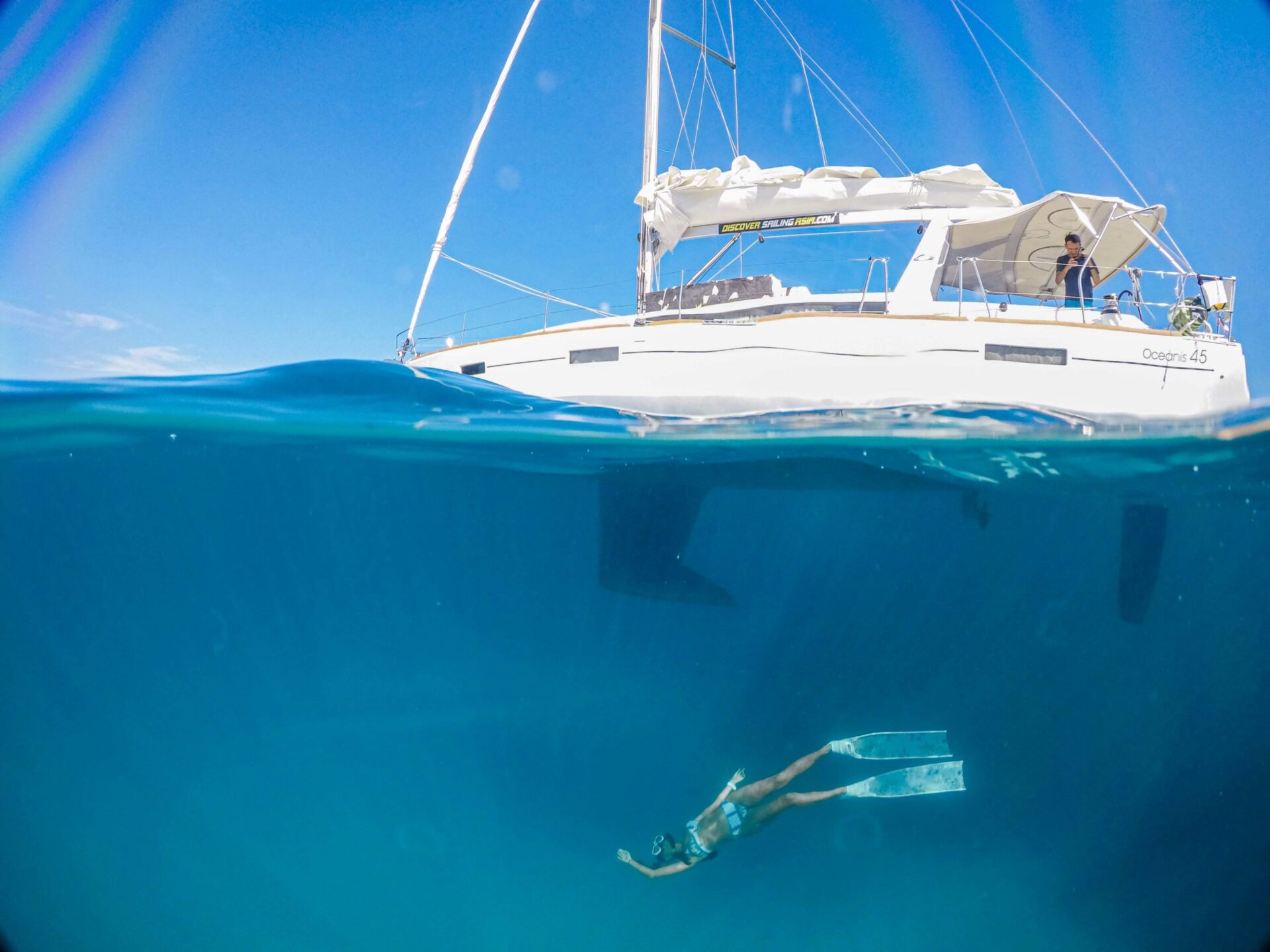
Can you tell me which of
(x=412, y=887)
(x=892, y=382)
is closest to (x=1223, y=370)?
(x=892, y=382)

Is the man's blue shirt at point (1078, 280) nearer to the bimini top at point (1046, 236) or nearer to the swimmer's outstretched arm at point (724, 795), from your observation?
the bimini top at point (1046, 236)

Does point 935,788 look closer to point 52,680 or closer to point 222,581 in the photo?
point 222,581

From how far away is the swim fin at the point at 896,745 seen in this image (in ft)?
26.6

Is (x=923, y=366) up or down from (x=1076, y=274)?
down

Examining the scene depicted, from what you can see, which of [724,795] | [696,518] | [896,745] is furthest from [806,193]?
[724,795]

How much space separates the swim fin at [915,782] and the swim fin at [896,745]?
0.79 ft

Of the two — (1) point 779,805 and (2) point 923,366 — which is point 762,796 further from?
Result: (2) point 923,366

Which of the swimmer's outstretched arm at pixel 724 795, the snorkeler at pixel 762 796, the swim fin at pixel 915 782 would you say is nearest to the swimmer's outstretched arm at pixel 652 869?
the snorkeler at pixel 762 796

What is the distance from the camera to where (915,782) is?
26.1 feet

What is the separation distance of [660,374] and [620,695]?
8.65 m

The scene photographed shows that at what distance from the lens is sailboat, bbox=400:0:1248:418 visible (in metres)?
7.73

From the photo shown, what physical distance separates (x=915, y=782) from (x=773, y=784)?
1.99 meters

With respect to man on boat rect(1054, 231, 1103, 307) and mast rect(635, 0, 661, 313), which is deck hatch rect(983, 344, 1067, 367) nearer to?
man on boat rect(1054, 231, 1103, 307)

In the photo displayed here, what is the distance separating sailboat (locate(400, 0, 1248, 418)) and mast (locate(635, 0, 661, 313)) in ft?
0.19
